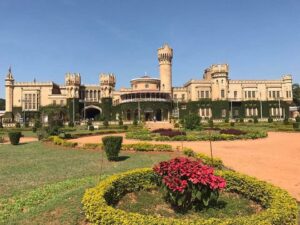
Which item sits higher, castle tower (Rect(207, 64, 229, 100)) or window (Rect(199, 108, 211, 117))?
castle tower (Rect(207, 64, 229, 100))

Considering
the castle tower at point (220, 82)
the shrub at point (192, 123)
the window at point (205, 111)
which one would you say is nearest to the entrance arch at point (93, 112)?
the window at point (205, 111)

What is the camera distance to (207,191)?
743cm

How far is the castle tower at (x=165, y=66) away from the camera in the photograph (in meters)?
72.9

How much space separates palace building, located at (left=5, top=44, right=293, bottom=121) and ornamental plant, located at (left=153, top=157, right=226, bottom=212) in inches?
2384

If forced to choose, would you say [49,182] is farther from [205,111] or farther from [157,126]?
[205,111]

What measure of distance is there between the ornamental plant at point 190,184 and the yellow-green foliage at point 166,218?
122 cm

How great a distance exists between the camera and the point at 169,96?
70938mm

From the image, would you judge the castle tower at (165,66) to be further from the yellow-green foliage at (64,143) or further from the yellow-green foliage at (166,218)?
the yellow-green foliage at (166,218)

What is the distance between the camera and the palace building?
7075 centimetres

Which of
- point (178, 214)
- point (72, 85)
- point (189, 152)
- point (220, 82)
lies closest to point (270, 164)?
point (189, 152)

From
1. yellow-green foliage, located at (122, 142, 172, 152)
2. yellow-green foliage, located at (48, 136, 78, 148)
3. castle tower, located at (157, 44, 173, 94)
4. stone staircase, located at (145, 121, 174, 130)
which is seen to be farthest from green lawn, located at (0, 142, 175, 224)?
castle tower, located at (157, 44, 173, 94)

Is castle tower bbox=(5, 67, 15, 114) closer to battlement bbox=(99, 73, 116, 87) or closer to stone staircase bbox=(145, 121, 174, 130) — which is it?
battlement bbox=(99, 73, 116, 87)

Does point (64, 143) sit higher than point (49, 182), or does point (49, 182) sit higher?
point (64, 143)

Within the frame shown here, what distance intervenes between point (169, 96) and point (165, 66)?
8.44 meters
